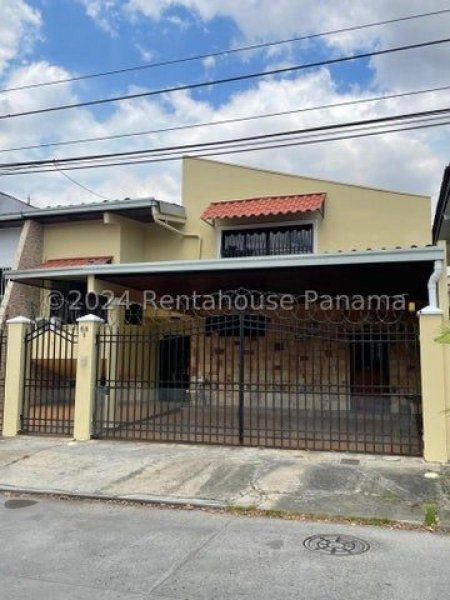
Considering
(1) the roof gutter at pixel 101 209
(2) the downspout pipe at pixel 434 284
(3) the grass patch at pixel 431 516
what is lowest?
(3) the grass patch at pixel 431 516

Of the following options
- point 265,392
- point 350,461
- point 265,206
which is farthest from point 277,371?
point 350,461

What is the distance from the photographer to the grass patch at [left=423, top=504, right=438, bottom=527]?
589cm

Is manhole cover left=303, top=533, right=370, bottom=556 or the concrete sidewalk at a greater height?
the concrete sidewalk

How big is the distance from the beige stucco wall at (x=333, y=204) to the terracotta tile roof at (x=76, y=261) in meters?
2.72

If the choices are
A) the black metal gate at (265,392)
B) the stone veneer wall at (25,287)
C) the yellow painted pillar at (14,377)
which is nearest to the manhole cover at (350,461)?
the black metal gate at (265,392)

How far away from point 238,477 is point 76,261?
1014 centimetres

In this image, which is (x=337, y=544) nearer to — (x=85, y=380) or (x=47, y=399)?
(x=85, y=380)

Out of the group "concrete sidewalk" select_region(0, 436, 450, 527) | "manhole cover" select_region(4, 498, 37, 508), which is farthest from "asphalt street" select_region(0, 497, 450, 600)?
"concrete sidewalk" select_region(0, 436, 450, 527)

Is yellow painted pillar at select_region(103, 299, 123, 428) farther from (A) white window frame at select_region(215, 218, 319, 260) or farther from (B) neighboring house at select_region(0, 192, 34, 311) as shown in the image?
(B) neighboring house at select_region(0, 192, 34, 311)

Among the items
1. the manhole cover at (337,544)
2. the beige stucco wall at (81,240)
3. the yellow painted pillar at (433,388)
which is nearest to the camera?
the manhole cover at (337,544)

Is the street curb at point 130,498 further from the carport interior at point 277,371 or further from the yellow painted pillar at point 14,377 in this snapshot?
the yellow painted pillar at point 14,377

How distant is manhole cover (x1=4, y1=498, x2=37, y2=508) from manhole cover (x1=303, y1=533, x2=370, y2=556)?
3.54 metres

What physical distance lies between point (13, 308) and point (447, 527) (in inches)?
508

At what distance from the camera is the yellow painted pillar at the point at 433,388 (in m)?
8.39
